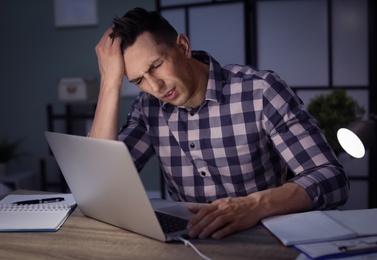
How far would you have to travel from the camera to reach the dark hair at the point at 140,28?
5.33 ft

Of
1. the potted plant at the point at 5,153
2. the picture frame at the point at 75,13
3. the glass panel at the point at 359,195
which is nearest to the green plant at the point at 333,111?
the glass panel at the point at 359,195

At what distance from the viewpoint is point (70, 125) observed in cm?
479

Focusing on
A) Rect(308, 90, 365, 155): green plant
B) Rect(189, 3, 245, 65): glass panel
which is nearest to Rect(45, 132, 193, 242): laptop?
Rect(308, 90, 365, 155): green plant

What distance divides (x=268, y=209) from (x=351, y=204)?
10.3 ft

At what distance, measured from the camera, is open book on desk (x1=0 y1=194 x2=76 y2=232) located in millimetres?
1300

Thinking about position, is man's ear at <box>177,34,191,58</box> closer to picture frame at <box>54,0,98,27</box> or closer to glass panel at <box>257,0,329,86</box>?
glass panel at <box>257,0,329,86</box>

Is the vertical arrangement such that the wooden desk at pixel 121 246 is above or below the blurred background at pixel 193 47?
below

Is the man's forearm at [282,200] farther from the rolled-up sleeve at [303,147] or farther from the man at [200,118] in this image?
the man at [200,118]

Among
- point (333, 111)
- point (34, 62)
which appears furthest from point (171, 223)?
point (34, 62)

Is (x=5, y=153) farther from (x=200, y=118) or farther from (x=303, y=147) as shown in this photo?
(x=303, y=147)

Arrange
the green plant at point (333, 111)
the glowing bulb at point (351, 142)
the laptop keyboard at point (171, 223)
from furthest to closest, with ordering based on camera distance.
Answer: the green plant at point (333, 111) < the glowing bulb at point (351, 142) < the laptop keyboard at point (171, 223)

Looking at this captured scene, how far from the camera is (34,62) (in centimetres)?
506

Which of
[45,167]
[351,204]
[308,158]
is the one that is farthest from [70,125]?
[308,158]

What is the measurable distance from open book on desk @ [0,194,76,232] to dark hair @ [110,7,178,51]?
1.63 ft
